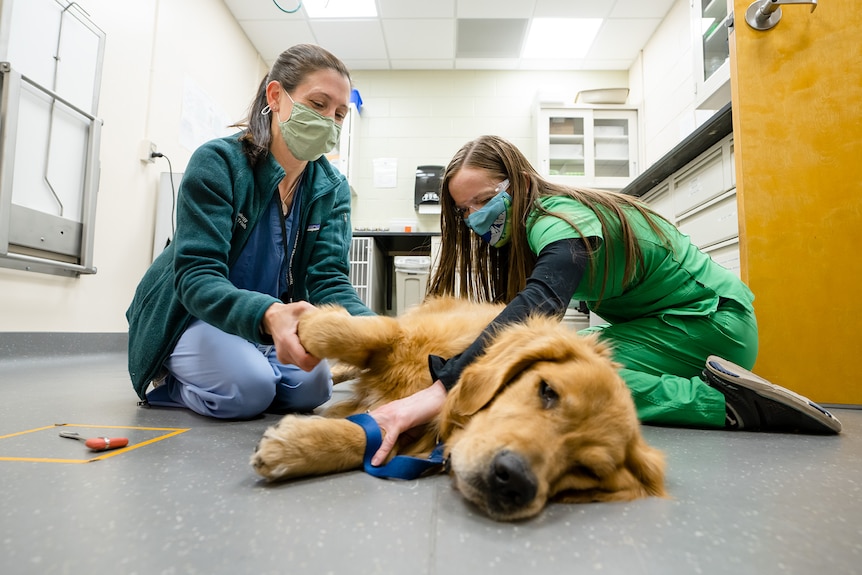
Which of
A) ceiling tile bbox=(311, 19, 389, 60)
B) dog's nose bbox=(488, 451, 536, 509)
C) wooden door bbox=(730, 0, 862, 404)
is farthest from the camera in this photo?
ceiling tile bbox=(311, 19, 389, 60)

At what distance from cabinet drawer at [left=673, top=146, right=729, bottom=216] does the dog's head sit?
2.20m

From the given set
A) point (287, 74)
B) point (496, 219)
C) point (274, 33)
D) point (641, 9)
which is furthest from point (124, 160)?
point (641, 9)

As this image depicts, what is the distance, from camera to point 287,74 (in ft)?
5.67

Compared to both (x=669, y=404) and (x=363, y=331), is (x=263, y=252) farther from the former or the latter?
(x=669, y=404)

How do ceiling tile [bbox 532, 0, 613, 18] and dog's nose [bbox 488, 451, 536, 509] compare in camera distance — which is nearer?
dog's nose [bbox 488, 451, 536, 509]

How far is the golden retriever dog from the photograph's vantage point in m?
0.81

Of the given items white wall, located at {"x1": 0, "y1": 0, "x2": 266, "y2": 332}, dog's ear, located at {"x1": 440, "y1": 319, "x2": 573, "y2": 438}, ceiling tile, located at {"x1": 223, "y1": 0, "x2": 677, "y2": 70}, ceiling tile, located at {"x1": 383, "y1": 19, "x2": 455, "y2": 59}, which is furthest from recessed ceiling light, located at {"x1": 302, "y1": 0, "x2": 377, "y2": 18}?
dog's ear, located at {"x1": 440, "y1": 319, "x2": 573, "y2": 438}

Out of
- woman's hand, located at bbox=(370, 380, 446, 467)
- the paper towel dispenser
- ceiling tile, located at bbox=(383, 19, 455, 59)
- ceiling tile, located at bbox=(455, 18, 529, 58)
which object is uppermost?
ceiling tile, located at bbox=(383, 19, 455, 59)

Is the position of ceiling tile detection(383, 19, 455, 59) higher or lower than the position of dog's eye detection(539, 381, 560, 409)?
higher

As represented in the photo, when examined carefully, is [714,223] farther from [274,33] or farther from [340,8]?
[274,33]

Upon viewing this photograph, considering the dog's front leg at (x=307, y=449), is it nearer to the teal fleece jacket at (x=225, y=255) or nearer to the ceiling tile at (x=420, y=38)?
the teal fleece jacket at (x=225, y=255)

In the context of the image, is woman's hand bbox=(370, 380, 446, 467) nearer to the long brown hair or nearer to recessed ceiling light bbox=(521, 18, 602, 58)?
the long brown hair

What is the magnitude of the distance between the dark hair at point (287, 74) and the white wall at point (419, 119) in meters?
5.17

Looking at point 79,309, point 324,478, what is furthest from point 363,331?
point 79,309
